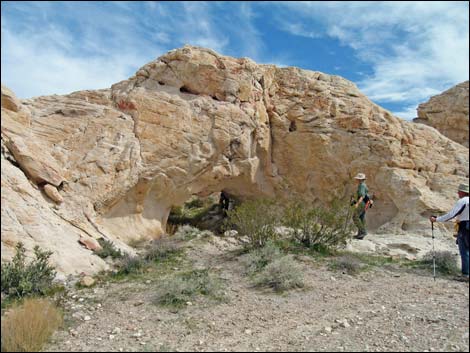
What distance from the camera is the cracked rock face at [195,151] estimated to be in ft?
25.3

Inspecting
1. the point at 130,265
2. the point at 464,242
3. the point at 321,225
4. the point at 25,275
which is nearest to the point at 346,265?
the point at 321,225

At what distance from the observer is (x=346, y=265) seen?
7.70 m

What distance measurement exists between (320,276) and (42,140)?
6.57 m

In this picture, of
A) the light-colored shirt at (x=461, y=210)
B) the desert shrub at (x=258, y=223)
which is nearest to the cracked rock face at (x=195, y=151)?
the desert shrub at (x=258, y=223)

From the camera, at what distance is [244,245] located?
912cm

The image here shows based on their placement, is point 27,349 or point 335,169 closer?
point 27,349

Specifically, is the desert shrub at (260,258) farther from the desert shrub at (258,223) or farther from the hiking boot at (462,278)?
the hiking boot at (462,278)

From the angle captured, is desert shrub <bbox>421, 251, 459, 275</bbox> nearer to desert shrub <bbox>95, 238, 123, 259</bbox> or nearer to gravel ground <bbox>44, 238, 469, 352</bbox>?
gravel ground <bbox>44, 238, 469, 352</bbox>

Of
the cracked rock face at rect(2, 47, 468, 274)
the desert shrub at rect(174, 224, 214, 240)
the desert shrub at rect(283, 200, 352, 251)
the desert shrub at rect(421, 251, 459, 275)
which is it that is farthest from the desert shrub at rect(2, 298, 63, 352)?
the desert shrub at rect(421, 251, 459, 275)

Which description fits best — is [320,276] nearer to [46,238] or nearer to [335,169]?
[46,238]

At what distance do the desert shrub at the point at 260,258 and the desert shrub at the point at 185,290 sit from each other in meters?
1.06

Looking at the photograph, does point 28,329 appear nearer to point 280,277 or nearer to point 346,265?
point 280,277

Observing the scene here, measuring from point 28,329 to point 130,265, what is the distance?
3.39m

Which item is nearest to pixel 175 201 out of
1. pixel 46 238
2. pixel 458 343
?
pixel 46 238
